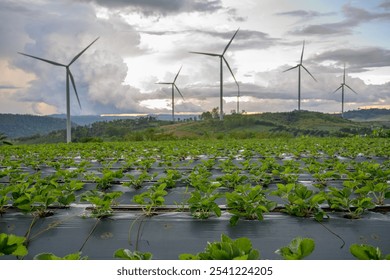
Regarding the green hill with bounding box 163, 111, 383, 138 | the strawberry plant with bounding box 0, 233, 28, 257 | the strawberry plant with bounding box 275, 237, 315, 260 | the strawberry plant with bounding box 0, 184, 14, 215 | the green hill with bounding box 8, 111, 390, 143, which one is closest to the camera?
the strawberry plant with bounding box 275, 237, 315, 260

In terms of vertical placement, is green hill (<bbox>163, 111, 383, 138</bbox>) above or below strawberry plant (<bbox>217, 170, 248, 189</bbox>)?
below

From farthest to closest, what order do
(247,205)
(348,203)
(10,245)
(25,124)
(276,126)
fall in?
(25,124), (276,126), (348,203), (247,205), (10,245)

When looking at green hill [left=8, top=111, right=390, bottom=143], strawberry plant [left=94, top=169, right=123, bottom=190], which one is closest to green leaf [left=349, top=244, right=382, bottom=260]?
strawberry plant [left=94, top=169, right=123, bottom=190]

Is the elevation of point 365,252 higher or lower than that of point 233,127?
higher

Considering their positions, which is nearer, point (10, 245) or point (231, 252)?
point (231, 252)

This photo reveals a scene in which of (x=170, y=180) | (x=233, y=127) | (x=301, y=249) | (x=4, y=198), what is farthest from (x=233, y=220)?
(x=233, y=127)

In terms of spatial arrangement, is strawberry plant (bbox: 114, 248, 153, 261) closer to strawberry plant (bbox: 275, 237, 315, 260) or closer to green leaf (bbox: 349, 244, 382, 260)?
strawberry plant (bbox: 275, 237, 315, 260)

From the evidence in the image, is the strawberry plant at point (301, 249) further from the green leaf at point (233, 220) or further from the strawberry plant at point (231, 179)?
the strawberry plant at point (231, 179)

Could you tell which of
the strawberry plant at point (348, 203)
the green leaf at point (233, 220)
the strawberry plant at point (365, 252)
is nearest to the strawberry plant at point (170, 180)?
the green leaf at point (233, 220)

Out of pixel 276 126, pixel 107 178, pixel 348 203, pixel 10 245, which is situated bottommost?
pixel 276 126

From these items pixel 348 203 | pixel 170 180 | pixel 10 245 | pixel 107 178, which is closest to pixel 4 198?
pixel 10 245

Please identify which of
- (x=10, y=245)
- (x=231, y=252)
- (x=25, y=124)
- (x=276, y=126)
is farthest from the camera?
(x=25, y=124)

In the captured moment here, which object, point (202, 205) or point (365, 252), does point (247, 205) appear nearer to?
point (202, 205)

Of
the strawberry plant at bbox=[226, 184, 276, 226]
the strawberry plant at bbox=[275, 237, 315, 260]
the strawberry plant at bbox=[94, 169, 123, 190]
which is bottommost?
the strawberry plant at bbox=[94, 169, 123, 190]
